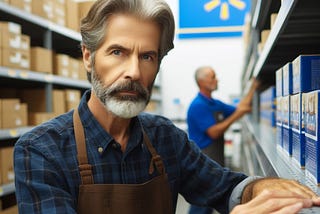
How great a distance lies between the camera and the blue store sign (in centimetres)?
648

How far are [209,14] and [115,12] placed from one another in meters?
5.62

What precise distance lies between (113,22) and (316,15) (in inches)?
25.4

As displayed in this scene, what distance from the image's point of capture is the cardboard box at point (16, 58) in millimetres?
2531

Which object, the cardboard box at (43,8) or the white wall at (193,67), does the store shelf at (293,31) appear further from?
the white wall at (193,67)

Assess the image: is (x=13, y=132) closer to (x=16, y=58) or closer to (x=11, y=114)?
(x=11, y=114)

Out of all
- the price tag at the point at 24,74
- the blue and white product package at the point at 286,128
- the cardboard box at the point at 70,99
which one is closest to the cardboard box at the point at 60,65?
the cardboard box at the point at 70,99

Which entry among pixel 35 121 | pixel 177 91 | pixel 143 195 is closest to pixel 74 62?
pixel 35 121

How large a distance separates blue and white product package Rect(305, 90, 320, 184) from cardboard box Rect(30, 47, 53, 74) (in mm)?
2455

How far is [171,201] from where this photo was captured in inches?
49.3

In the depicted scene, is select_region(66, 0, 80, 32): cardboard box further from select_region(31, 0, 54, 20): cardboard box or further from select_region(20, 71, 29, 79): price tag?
select_region(20, 71, 29, 79): price tag

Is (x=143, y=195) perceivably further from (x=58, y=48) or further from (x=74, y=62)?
(x=58, y=48)

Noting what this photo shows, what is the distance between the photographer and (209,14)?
6496 mm

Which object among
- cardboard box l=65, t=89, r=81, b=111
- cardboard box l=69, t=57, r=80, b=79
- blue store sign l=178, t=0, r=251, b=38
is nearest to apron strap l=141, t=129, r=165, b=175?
cardboard box l=65, t=89, r=81, b=111

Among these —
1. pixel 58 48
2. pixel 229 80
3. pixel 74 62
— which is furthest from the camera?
pixel 229 80
